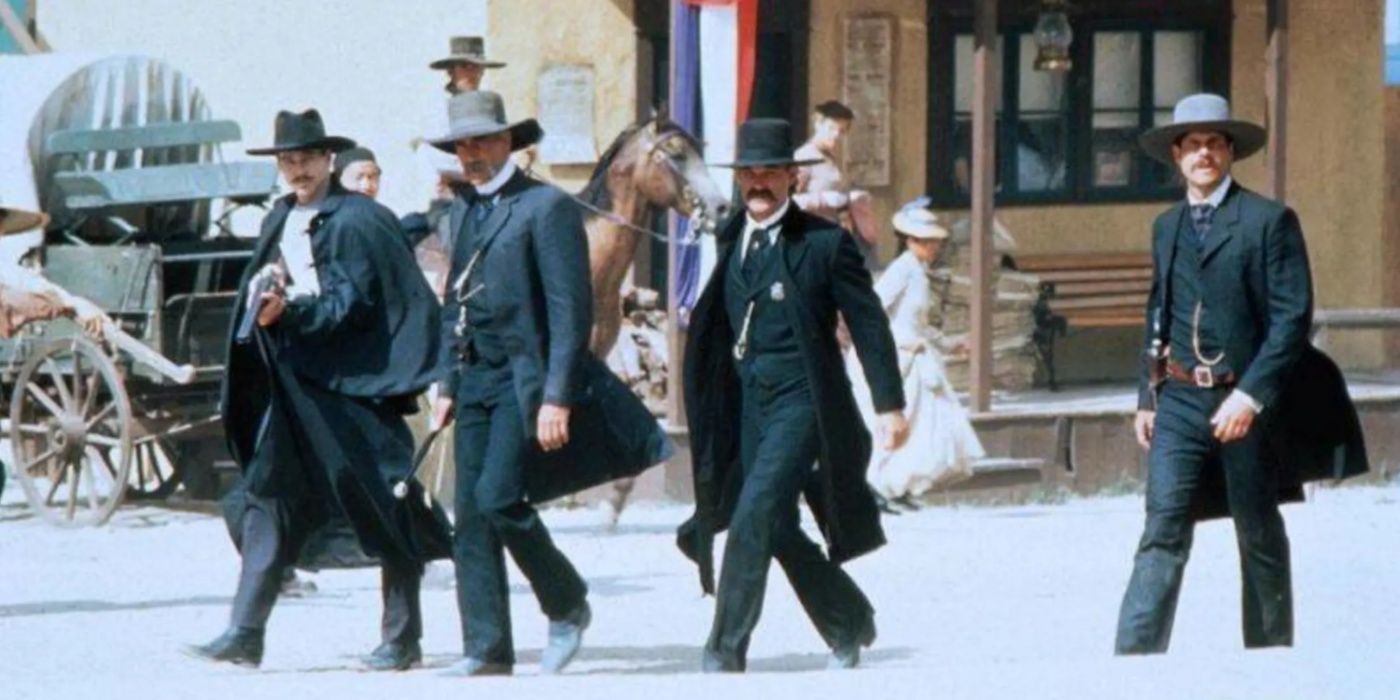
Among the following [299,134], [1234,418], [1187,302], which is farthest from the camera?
[299,134]

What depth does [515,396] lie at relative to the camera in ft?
39.9

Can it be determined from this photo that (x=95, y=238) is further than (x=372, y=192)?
Yes

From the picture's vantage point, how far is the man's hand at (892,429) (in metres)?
12.1

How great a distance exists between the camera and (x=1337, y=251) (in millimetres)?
25438

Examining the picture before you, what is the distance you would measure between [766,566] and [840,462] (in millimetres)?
411

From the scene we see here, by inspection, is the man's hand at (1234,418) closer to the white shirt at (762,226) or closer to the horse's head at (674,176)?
the white shirt at (762,226)

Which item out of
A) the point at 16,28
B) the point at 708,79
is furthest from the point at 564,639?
the point at 16,28

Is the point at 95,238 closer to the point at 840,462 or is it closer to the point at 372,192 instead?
the point at 372,192

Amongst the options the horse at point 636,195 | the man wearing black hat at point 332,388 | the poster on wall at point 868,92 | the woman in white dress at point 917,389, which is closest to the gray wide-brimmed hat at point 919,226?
the woman in white dress at point 917,389

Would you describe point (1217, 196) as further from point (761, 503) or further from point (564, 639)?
point (564, 639)

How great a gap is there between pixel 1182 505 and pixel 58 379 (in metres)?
8.51

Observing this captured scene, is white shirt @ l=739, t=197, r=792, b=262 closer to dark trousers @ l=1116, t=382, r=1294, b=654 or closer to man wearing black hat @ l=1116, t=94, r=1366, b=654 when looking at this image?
man wearing black hat @ l=1116, t=94, r=1366, b=654

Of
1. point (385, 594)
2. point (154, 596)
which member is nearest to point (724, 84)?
point (154, 596)

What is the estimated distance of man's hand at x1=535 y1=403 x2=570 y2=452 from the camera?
39.4 feet
